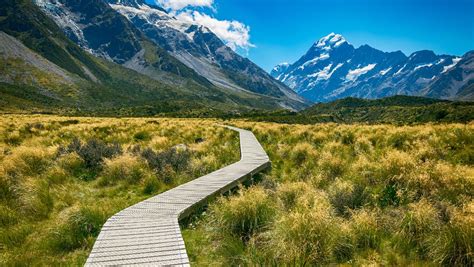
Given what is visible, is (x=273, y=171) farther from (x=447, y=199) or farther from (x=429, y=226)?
(x=429, y=226)

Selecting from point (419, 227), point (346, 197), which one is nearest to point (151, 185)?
point (346, 197)

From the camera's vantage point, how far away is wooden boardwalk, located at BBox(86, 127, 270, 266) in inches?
242

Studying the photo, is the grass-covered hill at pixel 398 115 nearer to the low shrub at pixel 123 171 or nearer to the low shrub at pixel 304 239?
the low shrub at pixel 123 171

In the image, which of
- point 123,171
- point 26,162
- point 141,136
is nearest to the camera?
point 123,171

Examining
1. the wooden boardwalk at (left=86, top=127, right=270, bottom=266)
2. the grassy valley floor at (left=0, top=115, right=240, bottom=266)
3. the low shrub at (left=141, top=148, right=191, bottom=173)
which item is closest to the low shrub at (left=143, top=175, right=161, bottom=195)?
the grassy valley floor at (left=0, top=115, right=240, bottom=266)

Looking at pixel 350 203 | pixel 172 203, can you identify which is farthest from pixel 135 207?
pixel 350 203

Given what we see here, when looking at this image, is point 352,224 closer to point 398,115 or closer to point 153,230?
point 153,230

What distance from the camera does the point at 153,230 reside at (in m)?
7.49

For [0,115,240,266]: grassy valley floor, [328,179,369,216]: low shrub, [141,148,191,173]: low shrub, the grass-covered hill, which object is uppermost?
the grass-covered hill

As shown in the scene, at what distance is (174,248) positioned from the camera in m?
6.52

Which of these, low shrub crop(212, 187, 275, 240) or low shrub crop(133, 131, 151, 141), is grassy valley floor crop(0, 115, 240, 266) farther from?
low shrub crop(133, 131, 151, 141)

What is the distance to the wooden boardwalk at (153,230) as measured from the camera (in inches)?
242

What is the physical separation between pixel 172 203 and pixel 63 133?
2215 cm

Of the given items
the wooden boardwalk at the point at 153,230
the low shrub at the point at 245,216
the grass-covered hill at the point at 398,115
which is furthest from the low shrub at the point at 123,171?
the grass-covered hill at the point at 398,115
